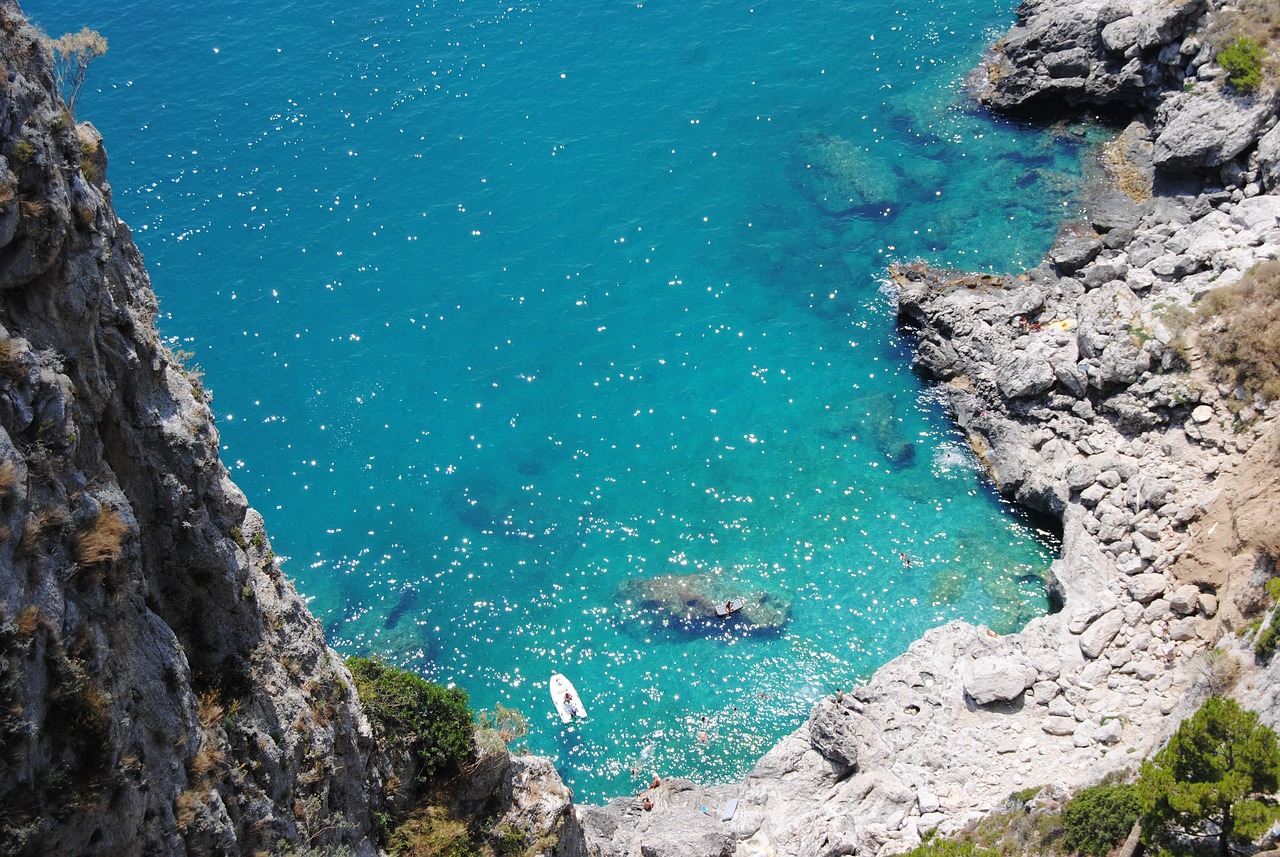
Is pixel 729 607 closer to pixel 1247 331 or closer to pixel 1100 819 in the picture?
pixel 1100 819

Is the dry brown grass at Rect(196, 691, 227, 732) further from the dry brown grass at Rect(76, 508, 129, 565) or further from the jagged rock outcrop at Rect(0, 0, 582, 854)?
the dry brown grass at Rect(76, 508, 129, 565)

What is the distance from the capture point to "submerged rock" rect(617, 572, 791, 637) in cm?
4159

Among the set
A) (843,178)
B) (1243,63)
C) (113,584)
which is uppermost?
(1243,63)

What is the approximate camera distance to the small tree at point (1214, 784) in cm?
2162

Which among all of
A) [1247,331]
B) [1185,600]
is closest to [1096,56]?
[1247,331]

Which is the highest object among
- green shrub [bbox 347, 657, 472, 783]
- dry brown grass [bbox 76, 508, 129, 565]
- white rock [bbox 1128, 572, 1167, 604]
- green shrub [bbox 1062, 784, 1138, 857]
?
dry brown grass [bbox 76, 508, 129, 565]

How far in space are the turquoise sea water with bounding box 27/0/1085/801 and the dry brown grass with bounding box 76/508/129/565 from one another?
86.0 ft

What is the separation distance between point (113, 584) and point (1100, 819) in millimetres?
23819

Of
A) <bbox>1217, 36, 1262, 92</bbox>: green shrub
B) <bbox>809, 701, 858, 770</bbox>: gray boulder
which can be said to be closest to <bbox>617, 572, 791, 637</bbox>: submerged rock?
<bbox>809, 701, 858, 770</bbox>: gray boulder

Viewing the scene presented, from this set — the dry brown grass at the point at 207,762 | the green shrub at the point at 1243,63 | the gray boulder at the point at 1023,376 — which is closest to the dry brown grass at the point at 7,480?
the dry brown grass at the point at 207,762

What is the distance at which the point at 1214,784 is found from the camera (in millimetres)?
22000

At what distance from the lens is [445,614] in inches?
1715

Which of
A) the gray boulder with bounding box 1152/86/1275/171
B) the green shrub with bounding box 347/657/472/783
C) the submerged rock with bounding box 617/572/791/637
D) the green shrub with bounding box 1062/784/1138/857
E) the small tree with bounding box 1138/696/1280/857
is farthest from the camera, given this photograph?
the gray boulder with bounding box 1152/86/1275/171

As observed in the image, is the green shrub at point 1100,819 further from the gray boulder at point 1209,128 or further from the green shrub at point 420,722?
the gray boulder at point 1209,128
